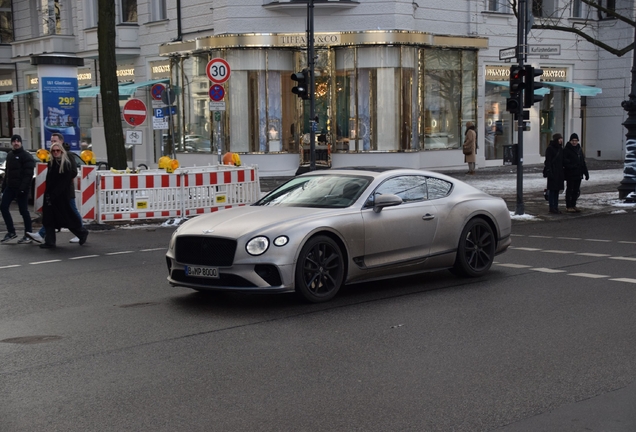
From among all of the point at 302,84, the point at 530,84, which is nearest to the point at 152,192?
the point at 302,84

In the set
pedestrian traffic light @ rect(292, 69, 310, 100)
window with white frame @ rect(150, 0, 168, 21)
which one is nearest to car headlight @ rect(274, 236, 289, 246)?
pedestrian traffic light @ rect(292, 69, 310, 100)

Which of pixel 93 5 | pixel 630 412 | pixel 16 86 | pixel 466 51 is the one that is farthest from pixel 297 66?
pixel 630 412

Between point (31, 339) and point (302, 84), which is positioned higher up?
point (302, 84)

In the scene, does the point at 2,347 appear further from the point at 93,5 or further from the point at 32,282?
the point at 93,5

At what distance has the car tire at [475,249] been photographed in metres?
A: 10.7

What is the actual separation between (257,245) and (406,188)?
2.42 meters

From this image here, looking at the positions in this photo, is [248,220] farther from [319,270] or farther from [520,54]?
[520,54]

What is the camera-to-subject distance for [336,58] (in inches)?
1209

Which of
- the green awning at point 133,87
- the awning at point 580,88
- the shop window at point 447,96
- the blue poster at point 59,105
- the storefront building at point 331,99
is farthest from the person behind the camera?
the awning at point 580,88

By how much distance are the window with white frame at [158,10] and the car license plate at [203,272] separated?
28.3 meters

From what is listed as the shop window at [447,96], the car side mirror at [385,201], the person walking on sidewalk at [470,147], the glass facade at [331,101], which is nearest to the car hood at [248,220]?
the car side mirror at [385,201]

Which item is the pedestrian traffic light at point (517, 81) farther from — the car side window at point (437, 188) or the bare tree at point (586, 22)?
the car side window at point (437, 188)

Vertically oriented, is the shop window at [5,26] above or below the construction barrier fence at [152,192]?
above

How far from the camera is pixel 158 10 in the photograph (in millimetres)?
35750
